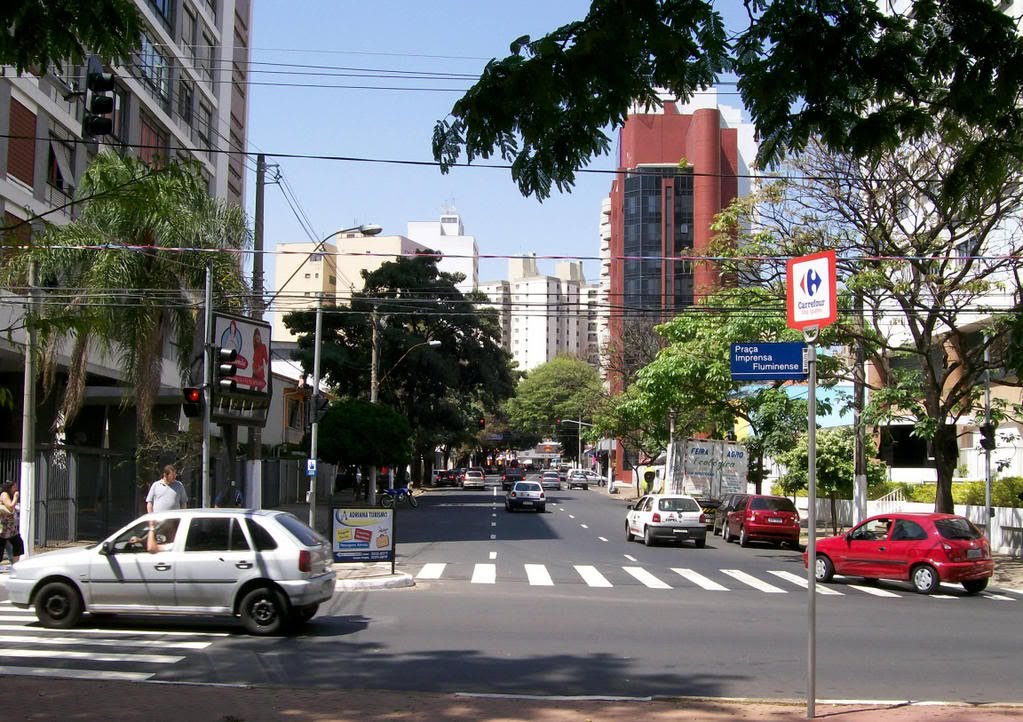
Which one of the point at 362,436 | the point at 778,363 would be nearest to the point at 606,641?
the point at 778,363

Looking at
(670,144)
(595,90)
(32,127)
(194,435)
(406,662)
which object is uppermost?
(670,144)

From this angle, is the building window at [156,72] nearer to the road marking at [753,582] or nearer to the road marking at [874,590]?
the road marking at [753,582]

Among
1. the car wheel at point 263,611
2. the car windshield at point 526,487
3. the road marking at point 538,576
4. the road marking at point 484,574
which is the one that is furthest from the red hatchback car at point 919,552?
the car windshield at point 526,487

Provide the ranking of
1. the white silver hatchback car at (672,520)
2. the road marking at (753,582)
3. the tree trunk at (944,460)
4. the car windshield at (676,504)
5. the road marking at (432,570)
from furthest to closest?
the car windshield at (676,504)
the white silver hatchback car at (672,520)
the tree trunk at (944,460)
the road marking at (432,570)
the road marking at (753,582)

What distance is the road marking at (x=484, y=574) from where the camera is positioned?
67.0 ft

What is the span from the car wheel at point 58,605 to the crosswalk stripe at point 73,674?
2.70 m

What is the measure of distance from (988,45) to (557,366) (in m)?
122

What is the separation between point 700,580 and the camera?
70.9 feet

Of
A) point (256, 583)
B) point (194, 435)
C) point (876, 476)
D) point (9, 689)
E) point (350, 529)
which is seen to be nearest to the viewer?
point (9, 689)

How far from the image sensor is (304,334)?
190ft

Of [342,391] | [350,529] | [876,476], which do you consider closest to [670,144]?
[342,391]

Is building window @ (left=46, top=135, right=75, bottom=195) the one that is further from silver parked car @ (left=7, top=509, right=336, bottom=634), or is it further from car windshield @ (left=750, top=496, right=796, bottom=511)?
car windshield @ (left=750, top=496, right=796, bottom=511)

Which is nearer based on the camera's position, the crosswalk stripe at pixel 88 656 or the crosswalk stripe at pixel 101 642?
the crosswalk stripe at pixel 88 656

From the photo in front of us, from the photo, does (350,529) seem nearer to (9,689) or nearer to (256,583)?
(256,583)
